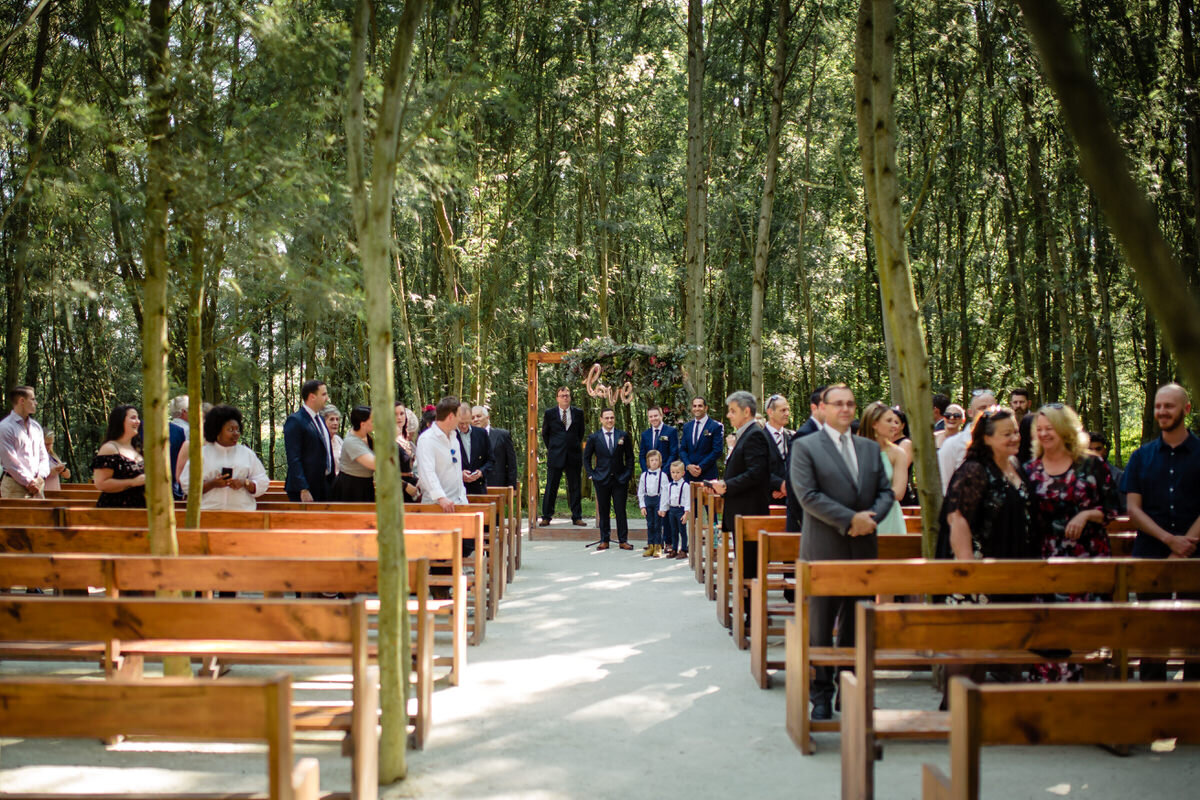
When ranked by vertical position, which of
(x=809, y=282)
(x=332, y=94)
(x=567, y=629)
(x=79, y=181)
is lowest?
(x=567, y=629)

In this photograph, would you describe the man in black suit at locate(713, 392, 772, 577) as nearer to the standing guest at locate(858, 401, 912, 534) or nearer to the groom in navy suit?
the standing guest at locate(858, 401, 912, 534)

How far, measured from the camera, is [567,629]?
26.6ft

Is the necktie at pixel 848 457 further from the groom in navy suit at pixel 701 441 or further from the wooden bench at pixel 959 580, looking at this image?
the groom in navy suit at pixel 701 441

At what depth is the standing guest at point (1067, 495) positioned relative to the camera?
18.4 feet

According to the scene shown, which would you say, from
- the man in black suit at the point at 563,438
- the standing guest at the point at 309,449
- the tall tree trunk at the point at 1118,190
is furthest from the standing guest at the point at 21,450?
the tall tree trunk at the point at 1118,190

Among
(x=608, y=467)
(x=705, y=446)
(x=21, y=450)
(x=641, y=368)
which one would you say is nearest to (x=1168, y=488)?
(x=705, y=446)

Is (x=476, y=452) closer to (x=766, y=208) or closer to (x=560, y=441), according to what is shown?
(x=560, y=441)

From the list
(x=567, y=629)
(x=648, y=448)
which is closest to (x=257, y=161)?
(x=567, y=629)

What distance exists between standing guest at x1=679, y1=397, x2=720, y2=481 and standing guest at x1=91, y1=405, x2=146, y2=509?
6236 millimetres

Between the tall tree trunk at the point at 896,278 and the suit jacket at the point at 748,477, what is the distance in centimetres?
257

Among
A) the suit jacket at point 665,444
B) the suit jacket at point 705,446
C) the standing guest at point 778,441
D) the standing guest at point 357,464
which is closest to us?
the standing guest at point 357,464

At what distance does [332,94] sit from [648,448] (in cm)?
833

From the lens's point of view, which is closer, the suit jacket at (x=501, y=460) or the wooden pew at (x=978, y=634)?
the wooden pew at (x=978, y=634)

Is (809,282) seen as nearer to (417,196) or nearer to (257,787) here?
(417,196)
